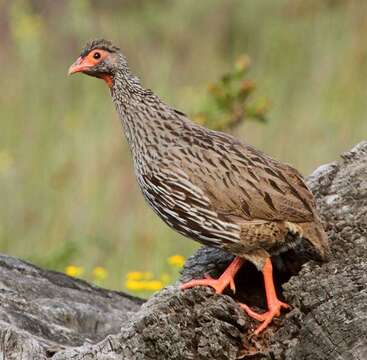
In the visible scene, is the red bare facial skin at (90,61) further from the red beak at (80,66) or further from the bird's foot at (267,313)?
the bird's foot at (267,313)

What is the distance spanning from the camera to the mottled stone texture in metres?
4.90

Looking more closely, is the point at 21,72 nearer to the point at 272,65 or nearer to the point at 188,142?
the point at 272,65

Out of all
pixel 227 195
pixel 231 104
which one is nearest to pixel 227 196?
pixel 227 195

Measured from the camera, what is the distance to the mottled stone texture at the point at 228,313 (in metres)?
4.90

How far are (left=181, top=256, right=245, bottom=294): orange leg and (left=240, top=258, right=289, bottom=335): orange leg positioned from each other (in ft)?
0.46

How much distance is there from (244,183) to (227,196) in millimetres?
104

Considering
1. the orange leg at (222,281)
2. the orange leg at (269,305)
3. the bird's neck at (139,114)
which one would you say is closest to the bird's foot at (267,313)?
the orange leg at (269,305)

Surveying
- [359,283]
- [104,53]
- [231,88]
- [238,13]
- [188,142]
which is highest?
[238,13]

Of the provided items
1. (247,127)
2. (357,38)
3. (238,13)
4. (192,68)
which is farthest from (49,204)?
(238,13)

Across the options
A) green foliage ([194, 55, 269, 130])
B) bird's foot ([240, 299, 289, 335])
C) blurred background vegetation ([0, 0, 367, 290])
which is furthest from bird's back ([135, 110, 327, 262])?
green foliage ([194, 55, 269, 130])

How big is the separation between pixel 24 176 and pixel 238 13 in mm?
4818

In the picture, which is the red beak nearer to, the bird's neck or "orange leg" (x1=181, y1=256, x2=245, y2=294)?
the bird's neck

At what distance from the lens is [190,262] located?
19.8ft

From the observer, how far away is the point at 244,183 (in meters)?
5.79
